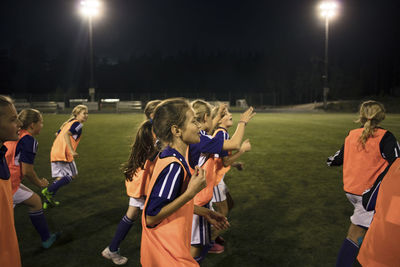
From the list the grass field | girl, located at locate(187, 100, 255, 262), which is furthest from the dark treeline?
girl, located at locate(187, 100, 255, 262)

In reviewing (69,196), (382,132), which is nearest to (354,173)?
(382,132)

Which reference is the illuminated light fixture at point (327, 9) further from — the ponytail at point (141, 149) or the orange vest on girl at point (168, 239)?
the orange vest on girl at point (168, 239)

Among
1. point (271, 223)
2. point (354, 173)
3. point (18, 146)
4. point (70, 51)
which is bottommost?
point (271, 223)

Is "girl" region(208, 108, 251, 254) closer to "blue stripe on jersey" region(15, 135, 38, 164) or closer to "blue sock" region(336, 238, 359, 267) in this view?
"blue sock" region(336, 238, 359, 267)

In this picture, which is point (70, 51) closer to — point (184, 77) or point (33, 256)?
point (184, 77)

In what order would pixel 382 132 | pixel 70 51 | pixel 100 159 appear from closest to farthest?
pixel 382 132 < pixel 100 159 < pixel 70 51

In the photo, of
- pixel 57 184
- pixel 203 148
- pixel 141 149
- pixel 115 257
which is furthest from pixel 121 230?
pixel 57 184

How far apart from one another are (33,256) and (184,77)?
94409mm

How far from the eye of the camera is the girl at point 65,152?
5.71 meters

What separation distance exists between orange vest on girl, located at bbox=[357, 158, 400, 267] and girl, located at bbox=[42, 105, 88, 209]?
497 centimetres

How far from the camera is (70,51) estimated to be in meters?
83.5

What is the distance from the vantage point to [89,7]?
3128 cm

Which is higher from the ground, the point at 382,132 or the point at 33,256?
the point at 382,132

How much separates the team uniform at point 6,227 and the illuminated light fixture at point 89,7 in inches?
1293
